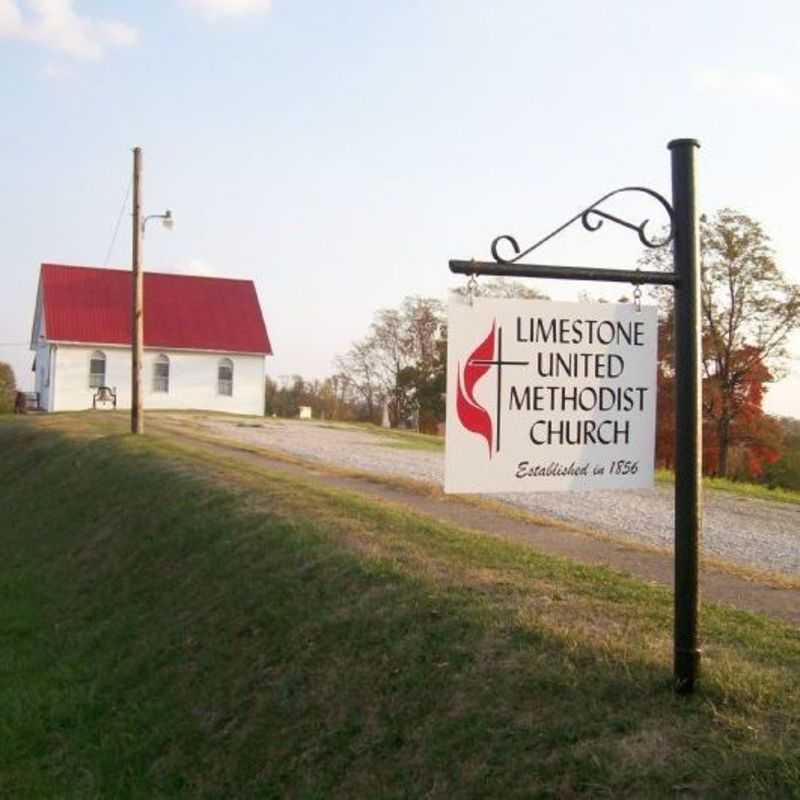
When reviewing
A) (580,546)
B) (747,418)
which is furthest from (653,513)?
(747,418)

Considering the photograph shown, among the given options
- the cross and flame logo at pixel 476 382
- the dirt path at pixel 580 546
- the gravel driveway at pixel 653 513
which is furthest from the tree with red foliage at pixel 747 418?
the cross and flame logo at pixel 476 382

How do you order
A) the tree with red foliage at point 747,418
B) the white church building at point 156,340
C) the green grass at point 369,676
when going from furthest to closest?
1. the white church building at point 156,340
2. the tree with red foliage at point 747,418
3. the green grass at point 369,676

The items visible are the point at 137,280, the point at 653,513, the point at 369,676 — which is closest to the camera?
the point at 369,676

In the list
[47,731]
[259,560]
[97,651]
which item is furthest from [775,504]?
[47,731]

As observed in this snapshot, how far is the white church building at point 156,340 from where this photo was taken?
4353cm

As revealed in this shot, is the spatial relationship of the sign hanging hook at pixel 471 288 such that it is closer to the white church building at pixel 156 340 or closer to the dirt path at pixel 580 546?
the dirt path at pixel 580 546

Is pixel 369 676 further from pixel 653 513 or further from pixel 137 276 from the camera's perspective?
pixel 137 276

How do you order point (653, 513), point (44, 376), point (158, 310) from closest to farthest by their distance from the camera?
point (653, 513) → point (158, 310) → point (44, 376)

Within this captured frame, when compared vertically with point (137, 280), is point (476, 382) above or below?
below

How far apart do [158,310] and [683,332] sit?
144 feet

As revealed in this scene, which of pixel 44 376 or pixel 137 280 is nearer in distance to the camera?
pixel 137 280

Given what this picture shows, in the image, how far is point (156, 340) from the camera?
147 feet

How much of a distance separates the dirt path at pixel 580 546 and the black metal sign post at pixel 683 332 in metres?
2.15

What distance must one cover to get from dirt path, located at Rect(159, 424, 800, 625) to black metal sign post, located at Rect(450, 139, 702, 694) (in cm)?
215
